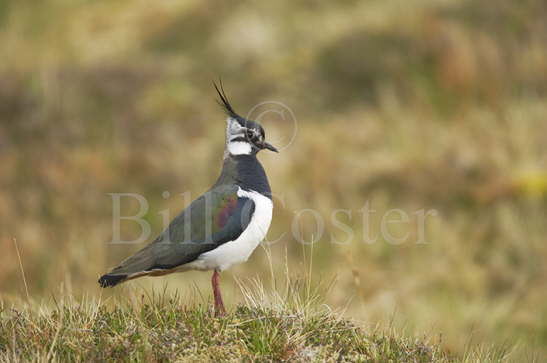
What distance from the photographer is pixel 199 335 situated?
4.62m

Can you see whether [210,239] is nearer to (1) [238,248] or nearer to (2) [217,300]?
Answer: (1) [238,248]

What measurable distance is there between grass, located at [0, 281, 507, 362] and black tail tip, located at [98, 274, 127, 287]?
21 cm

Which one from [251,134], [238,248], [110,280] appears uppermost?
[251,134]

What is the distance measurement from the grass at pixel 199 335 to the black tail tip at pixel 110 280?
0.21 meters

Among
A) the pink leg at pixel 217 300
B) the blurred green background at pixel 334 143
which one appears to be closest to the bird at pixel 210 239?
the pink leg at pixel 217 300

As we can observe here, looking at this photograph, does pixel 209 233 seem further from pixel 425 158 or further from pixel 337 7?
pixel 337 7

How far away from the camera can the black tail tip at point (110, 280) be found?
529 cm

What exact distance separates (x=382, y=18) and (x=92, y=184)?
20.1ft

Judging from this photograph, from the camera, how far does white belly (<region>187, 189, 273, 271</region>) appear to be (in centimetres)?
542

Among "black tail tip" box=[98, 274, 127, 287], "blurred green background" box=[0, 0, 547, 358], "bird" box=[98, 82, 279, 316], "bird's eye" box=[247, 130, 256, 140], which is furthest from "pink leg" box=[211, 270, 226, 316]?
"blurred green background" box=[0, 0, 547, 358]

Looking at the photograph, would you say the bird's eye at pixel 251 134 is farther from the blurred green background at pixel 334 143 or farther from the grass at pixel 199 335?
the blurred green background at pixel 334 143

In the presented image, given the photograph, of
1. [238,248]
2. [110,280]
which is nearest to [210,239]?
[238,248]

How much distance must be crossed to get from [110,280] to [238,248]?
895 mm

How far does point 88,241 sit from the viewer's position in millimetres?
11281
